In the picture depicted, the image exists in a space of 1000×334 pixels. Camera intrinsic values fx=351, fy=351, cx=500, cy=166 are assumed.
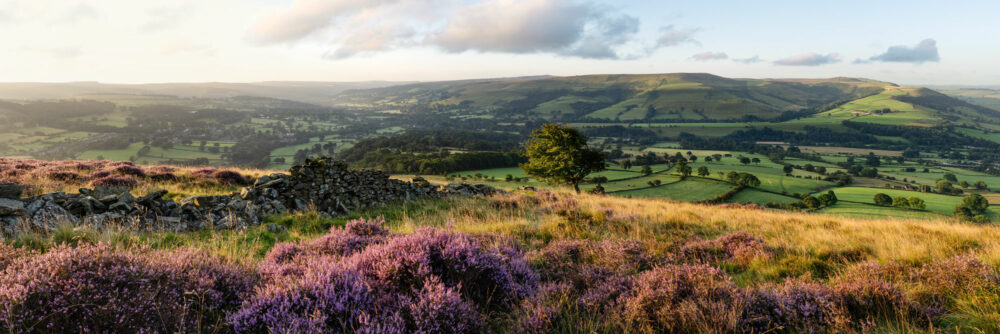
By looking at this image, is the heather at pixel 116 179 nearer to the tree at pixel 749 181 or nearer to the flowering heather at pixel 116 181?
the flowering heather at pixel 116 181

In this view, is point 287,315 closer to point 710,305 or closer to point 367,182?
point 710,305

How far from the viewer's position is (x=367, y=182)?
1589 centimetres

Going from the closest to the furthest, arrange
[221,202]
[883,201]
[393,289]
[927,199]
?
1. [393,289]
2. [221,202]
3. [883,201]
4. [927,199]

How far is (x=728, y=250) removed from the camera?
7.71 meters

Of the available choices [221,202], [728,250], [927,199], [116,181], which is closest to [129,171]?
[116,181]

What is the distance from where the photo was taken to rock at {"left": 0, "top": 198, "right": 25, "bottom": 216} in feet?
25.7

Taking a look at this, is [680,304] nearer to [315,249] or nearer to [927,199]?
[315,249]

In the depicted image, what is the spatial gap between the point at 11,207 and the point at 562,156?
3220 cm

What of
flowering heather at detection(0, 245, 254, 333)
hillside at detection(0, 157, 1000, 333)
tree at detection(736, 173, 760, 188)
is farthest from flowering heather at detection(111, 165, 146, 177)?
tree at detection(736, 173, 760, 188)

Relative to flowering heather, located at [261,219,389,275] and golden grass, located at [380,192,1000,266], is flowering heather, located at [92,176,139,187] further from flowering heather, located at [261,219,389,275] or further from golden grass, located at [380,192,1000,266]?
flowering heather, located at [261,219,389,275]

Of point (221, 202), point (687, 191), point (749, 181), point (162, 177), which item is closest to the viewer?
point (221, 202)

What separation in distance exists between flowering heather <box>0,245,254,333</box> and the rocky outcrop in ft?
19.5

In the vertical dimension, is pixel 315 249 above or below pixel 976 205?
above

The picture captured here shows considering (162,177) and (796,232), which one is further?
(162,177)
